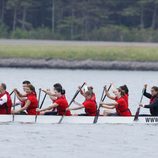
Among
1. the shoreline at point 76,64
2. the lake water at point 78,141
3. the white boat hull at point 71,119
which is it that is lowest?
the shoreline at point 76,64

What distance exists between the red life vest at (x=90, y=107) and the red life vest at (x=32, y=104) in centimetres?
164

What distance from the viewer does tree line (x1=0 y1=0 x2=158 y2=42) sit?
8662cm

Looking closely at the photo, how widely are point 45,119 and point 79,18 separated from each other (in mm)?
51336

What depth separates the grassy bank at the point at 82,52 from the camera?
73375mm

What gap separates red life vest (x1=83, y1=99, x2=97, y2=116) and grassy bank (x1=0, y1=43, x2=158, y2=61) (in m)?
34.5

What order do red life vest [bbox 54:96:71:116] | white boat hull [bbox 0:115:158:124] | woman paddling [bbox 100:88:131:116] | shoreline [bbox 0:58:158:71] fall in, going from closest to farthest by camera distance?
white boat hull [bbox 0:115:158:124] → red life vest [bbox 54:96:71:116] → woman paddling [bbox 100:88:131:116] → shoreline [bbox 0:58:158:71]

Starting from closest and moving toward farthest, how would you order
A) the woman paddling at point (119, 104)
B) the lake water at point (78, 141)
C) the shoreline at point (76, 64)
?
1. the lake water at point (78, 141)
2. the woman paddling at point (119, 104)
3. the shoreline at point (76, 64)

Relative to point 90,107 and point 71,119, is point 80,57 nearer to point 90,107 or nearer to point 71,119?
point 90,107

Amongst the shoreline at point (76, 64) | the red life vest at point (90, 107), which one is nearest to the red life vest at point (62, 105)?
the red life vest at point (90, 107)

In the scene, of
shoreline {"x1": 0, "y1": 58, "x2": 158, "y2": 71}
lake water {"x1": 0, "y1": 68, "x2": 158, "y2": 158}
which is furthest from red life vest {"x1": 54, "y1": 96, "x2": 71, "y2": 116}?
shoreline {"x1": 0, "y1": 58, "x2": 158, "y2": 71}

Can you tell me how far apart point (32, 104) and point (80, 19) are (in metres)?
50.6

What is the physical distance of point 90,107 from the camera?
1518 inches

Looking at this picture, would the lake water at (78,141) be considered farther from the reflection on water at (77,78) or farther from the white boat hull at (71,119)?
the reflection on water at (77,78)

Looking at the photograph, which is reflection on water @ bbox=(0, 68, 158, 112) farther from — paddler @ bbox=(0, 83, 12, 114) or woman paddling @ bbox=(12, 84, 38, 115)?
paddler @ bbox=(0, 83, 12, 114)
